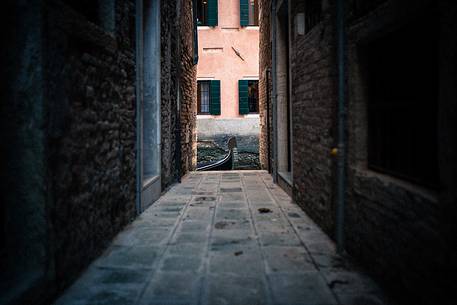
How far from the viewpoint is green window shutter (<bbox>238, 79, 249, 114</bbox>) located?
50.9ft

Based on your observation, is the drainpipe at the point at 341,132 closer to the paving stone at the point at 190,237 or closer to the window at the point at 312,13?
the window at the point at 312,13

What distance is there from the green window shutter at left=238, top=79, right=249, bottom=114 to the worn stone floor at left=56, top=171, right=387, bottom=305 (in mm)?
10996

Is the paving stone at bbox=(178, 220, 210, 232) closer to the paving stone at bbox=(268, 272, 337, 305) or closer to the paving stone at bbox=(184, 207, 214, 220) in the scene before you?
the paving stone at bbox=(184, 207, 214, 220)

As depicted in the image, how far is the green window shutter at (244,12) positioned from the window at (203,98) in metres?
3.00

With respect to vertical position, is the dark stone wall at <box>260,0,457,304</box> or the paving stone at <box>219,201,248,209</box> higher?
the dark stone wall at <box>260,0,457,304</box>

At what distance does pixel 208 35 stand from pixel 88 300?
47.5ft

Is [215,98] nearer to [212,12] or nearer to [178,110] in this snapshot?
[212,12]

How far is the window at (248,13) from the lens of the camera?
49.6ft

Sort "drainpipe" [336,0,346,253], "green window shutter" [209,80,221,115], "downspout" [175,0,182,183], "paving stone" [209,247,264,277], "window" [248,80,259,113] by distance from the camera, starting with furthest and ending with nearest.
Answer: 1. "window" [248,80,259,113]
2. "green window shutter" [209,80,221,115]
3. "downspout" [175,0,182,183]
4. "drainpipe" [336,0,346,253]
5. "paving stone" [209,247,264,277]

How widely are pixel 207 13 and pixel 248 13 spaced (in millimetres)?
1778

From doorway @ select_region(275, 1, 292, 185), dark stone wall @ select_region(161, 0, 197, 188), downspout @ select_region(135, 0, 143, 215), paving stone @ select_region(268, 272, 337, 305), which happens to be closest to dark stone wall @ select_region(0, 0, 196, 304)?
downspout @ select_region(135, 0, 143, 215)

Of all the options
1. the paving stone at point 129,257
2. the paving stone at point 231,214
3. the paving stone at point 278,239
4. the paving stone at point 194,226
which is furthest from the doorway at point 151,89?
the paving stone at point 278,239

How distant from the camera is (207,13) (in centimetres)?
1505

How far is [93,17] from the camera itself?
3.61 meters
